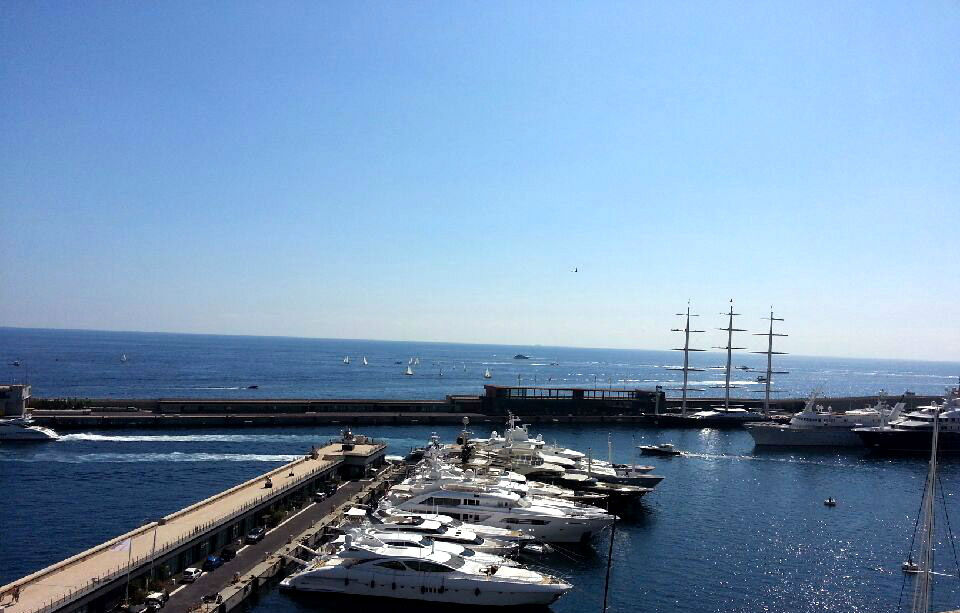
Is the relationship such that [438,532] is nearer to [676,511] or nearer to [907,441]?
[676,511]

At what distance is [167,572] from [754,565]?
101ft

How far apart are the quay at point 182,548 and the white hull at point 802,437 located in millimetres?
55981

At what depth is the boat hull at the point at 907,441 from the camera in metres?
82.6

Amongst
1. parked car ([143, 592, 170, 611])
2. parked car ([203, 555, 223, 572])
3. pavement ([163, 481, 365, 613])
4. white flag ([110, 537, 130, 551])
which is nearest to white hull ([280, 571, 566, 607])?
pavement ([163, 481, 365, 613])

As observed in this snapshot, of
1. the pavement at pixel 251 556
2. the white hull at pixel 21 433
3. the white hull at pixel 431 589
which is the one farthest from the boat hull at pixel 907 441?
the white hull at pixel 21 433

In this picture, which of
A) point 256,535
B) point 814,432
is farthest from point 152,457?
point 814,432

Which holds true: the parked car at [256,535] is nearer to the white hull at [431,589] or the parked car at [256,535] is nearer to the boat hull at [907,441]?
the white hull at [431,589]

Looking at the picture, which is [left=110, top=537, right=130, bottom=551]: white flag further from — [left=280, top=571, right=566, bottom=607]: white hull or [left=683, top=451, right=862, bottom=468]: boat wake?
[left=683, top=451, right=862, bottom=468]: boat wake

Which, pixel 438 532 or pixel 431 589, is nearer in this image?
pixel 431 589

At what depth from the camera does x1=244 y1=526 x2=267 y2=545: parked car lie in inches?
1499

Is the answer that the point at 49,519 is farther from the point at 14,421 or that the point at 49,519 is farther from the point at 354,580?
the point at 14,421

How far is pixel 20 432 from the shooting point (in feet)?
241

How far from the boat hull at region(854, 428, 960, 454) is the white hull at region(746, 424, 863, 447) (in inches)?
177

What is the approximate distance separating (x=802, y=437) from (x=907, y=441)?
11212 millimetres
